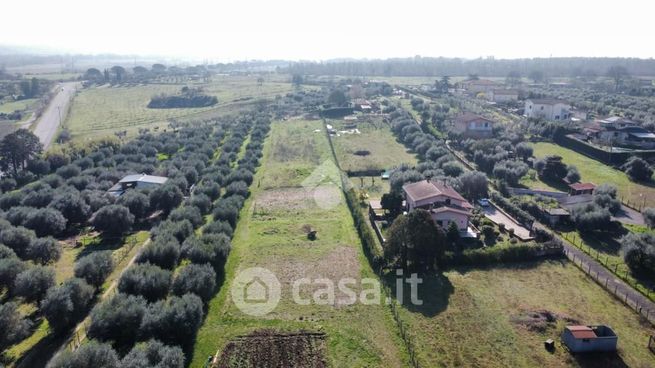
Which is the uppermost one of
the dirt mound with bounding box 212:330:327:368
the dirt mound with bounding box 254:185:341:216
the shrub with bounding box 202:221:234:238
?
the shrub with bounding box 202:221:234:238

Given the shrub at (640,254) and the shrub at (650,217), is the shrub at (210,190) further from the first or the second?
the shrub at (650,217)

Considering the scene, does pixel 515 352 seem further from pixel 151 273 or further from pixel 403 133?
pixel 403 133

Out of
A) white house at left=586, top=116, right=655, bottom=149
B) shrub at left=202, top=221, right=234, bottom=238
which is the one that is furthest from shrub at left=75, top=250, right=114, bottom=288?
white house at left=586, top=116, right=655, bottom=149

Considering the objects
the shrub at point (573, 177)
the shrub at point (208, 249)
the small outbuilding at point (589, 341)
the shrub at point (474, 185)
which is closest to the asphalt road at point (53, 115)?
the shrub at point (208, 249)

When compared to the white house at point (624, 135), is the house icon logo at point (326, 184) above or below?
below

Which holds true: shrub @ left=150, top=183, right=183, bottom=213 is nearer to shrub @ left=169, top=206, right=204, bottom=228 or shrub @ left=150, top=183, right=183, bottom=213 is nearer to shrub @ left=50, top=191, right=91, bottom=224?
shrub @ left=169, top=206, right=204, bottom=228

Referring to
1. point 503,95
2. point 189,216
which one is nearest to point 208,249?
point 189,216
